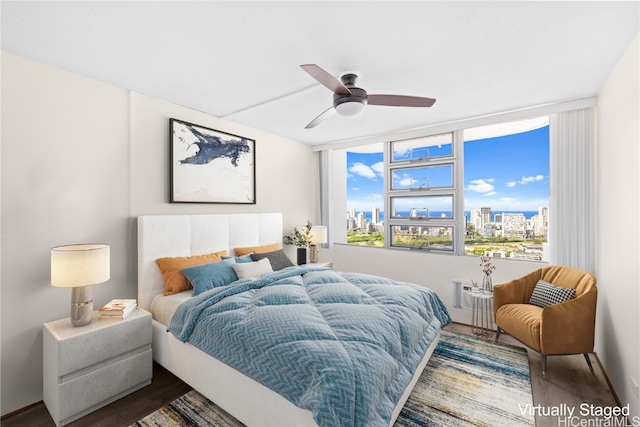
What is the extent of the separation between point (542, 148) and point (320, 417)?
3702 mm

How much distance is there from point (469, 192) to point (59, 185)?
4.31 m

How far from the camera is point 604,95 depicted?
2.60m

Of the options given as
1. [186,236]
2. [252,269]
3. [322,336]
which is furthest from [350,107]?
[186,236]

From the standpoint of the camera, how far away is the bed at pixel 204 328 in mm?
1636

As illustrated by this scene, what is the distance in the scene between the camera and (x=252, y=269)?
298 centimetres

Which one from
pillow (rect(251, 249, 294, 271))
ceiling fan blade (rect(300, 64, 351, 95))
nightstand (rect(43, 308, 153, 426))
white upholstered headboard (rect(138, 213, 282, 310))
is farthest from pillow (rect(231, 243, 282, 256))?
ceiling fan blade (rect(300, 64, 351, 95))

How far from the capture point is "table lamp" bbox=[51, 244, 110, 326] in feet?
6.55

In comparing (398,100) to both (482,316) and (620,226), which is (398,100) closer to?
(620,226)

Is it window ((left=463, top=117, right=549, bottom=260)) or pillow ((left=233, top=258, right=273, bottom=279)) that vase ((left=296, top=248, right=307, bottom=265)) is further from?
window ((left=463, top=117, right=549, bottom=260))

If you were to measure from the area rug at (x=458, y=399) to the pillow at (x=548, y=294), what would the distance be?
532mm

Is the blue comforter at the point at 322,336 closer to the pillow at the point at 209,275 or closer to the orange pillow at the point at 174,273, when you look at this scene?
the pillow at the point at 209,275

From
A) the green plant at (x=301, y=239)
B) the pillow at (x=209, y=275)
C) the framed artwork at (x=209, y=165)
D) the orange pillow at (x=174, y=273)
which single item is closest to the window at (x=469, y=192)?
the green plant at (x=301, y=239)

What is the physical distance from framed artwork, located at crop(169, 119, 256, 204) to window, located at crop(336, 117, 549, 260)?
206cm

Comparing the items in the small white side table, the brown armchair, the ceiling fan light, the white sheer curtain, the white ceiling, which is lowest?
the small white side table
